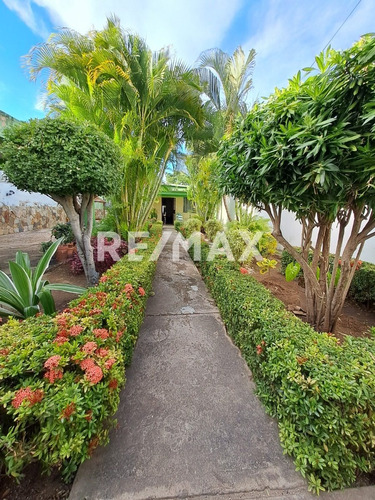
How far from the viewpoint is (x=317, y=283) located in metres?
2.75

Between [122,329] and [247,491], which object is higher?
Result: [122,329]

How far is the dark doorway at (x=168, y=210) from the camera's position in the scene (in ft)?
62.4

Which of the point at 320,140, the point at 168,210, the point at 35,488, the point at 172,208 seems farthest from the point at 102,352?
the point at 168,210

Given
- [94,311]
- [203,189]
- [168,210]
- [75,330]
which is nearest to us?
[75,330]

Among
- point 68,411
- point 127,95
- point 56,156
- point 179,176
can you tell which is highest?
point 179,176

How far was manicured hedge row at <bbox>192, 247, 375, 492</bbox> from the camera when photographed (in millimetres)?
1300

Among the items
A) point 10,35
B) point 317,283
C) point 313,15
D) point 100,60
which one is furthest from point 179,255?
point 10,35

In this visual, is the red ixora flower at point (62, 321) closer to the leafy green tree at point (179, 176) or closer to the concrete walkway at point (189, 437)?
the concrete walkway at point (189, 437)

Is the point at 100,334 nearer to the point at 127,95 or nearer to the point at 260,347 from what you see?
the point at 260,347

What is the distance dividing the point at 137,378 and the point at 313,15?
8.20 metres

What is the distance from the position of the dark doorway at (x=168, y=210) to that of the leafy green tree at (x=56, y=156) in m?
16.0

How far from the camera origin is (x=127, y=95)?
16.4 feet

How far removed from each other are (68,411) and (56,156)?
9.65ft

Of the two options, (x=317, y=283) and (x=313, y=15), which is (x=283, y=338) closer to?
(x=317, y=283)
